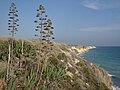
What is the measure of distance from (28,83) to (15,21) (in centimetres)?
313

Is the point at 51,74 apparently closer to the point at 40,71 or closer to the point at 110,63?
the point at 40,71

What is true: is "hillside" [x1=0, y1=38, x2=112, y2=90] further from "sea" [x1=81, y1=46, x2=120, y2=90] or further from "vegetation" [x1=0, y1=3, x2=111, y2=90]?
"sea" [x1=81, y1=46, x2=120, y2=90]

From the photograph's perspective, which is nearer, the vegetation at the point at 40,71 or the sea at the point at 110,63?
the vegetation at the point at 40,71

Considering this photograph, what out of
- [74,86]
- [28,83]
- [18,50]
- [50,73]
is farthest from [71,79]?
[28,83]

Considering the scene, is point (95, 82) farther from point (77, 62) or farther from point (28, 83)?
point (28, 83)

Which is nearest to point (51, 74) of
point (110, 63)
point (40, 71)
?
point (40, 71)

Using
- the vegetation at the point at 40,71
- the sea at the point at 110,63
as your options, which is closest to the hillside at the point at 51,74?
the vegetation at the point at 40,71

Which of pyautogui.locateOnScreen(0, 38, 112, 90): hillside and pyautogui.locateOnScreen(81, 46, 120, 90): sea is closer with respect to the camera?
pyautogui.locateOnScreen(0, 38, 112, 90): hillside

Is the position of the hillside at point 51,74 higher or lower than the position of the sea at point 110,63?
higher

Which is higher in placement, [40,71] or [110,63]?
[40,71]

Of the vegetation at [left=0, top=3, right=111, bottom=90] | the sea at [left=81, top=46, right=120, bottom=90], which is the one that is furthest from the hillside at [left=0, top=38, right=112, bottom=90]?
the sea at [left=81, top=46, right=120, bottom=90]

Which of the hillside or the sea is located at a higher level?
the hillside

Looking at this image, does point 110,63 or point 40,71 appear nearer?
point 40,71

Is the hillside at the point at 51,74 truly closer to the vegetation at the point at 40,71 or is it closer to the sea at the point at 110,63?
the vegetation at the point at 40,71
